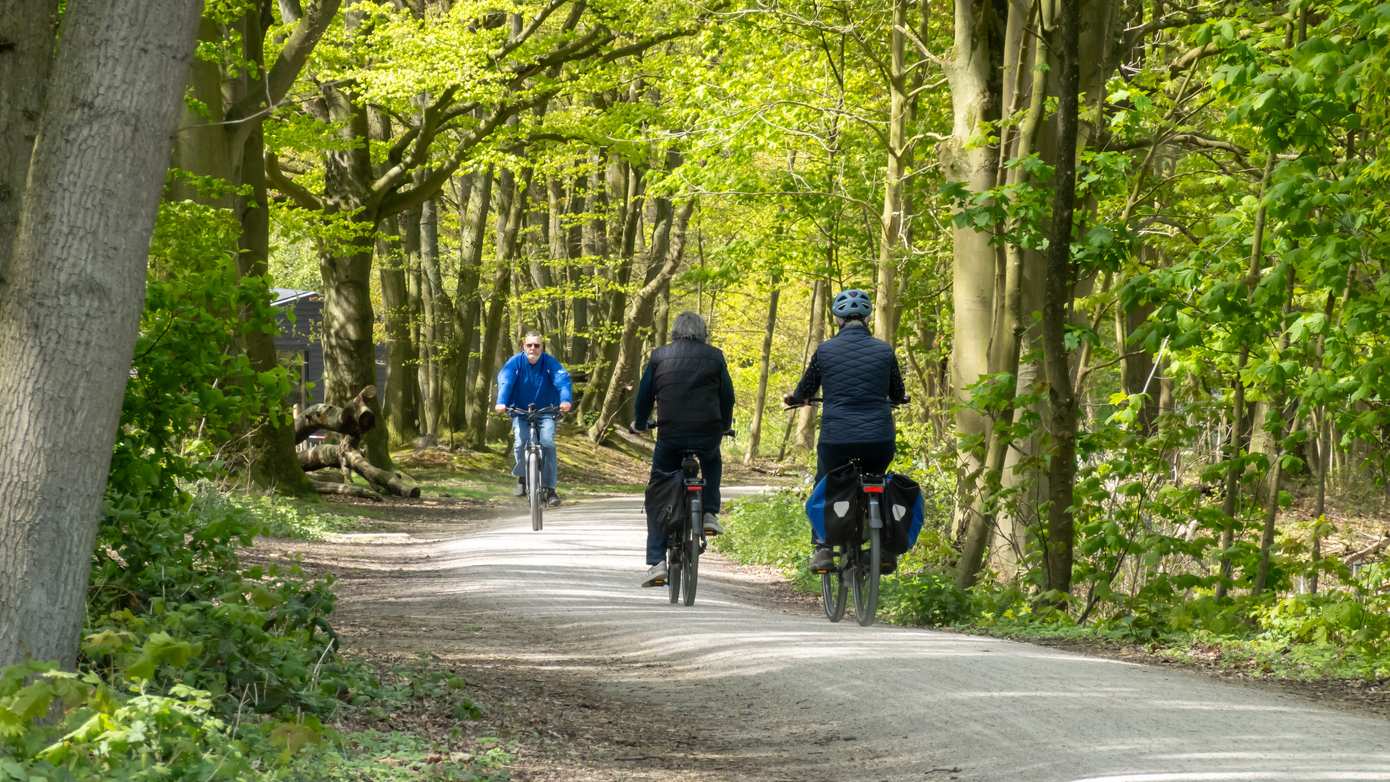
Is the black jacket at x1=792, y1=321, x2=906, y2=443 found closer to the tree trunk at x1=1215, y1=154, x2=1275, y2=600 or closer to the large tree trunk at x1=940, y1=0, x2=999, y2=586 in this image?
the tree trunk at x1=1215, y1=154, x2=1275, y2=600

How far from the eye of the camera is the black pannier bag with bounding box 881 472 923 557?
10680 millimetres

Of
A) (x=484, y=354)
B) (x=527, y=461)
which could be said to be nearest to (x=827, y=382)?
(x=527, y=461)

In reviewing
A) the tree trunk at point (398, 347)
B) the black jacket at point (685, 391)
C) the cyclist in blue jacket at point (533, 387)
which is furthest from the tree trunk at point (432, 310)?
the black jacket at point (685, 391)

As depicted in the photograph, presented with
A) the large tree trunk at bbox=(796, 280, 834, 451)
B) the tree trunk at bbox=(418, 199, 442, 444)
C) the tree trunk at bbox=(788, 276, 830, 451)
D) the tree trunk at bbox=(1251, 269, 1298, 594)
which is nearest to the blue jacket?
the tree trunk at bbox=(1251, 269, 1298, 594)

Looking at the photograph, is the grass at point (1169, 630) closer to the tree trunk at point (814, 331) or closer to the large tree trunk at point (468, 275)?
the large tree trunk at point (468, 275)

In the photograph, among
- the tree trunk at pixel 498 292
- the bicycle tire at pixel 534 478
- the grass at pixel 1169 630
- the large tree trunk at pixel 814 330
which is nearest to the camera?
the grass at pixel 1169 630

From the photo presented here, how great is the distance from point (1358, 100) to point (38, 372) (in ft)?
25.5

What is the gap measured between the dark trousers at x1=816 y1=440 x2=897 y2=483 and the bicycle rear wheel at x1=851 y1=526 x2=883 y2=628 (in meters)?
0.45

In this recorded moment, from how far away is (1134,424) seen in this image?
11.4 meters

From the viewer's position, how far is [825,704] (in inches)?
293

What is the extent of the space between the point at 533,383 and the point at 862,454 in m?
7.33

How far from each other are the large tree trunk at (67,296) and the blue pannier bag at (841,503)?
633 cm

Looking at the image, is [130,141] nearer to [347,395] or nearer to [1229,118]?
[1229,118]

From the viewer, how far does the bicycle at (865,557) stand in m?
10.7
